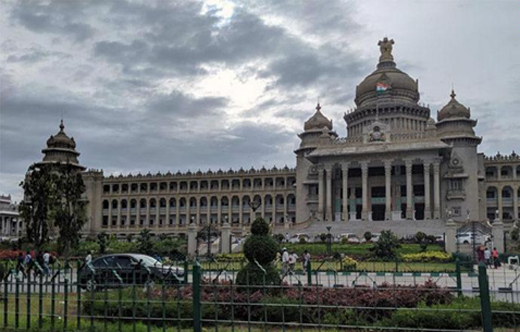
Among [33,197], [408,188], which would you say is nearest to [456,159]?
[408,188]

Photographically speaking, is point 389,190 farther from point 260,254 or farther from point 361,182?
point 260,254

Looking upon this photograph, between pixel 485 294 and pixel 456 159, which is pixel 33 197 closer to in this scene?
pixel 485 294

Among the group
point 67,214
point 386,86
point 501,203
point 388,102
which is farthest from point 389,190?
point 67,214

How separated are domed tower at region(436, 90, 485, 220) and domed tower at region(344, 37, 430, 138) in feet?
13.9

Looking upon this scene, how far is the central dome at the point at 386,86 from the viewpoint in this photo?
73312mm

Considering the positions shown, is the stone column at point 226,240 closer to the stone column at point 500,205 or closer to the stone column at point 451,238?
the stone column at point 451,238

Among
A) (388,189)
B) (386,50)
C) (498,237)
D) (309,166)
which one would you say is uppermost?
(386,50)

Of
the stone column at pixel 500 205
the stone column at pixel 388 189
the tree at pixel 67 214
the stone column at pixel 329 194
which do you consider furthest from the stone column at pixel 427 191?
the tree at pixel 67 214

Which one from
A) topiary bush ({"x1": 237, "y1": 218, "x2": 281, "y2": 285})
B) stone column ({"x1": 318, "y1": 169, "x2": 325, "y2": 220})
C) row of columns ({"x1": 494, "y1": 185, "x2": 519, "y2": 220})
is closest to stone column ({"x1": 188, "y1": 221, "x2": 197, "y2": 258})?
stone column ({"x1": 318, "y1": 169, "x2": 325, "y2": 220})

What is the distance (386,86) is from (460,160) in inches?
551

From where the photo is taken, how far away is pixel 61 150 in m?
81.2

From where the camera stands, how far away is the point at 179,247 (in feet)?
164

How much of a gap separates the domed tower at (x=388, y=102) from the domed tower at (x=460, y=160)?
4.25 metres

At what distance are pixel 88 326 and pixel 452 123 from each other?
207 feet
